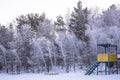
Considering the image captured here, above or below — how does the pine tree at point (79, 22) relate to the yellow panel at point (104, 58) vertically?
above

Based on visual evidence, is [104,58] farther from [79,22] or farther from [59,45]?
[79,22]

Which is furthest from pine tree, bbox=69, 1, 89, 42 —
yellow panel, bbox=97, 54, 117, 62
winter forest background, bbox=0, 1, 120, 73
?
yellow panel, bbox=97, 54, 117, 62

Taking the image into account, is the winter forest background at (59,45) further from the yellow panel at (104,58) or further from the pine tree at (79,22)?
the yellow panel at (104,58)

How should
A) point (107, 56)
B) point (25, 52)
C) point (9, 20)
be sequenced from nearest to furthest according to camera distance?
1. point (107, 56)
2. point (25, 52)
3. point (9, 20)

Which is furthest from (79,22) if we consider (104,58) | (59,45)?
(104,58)

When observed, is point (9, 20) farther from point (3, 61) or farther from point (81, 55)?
point (81, 55)

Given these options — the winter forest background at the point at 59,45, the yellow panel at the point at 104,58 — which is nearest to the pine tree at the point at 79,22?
the winter forest background at the point at 59,45

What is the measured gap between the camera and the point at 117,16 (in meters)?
55.0

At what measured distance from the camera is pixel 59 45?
50.8m

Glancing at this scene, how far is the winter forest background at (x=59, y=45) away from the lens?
1929 inches

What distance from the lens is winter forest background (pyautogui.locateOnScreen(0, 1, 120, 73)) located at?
4900 cm

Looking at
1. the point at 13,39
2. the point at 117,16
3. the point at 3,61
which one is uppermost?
the point at 117,16

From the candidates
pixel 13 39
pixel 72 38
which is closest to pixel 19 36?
pixel 13 39

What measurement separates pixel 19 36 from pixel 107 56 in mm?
21157
